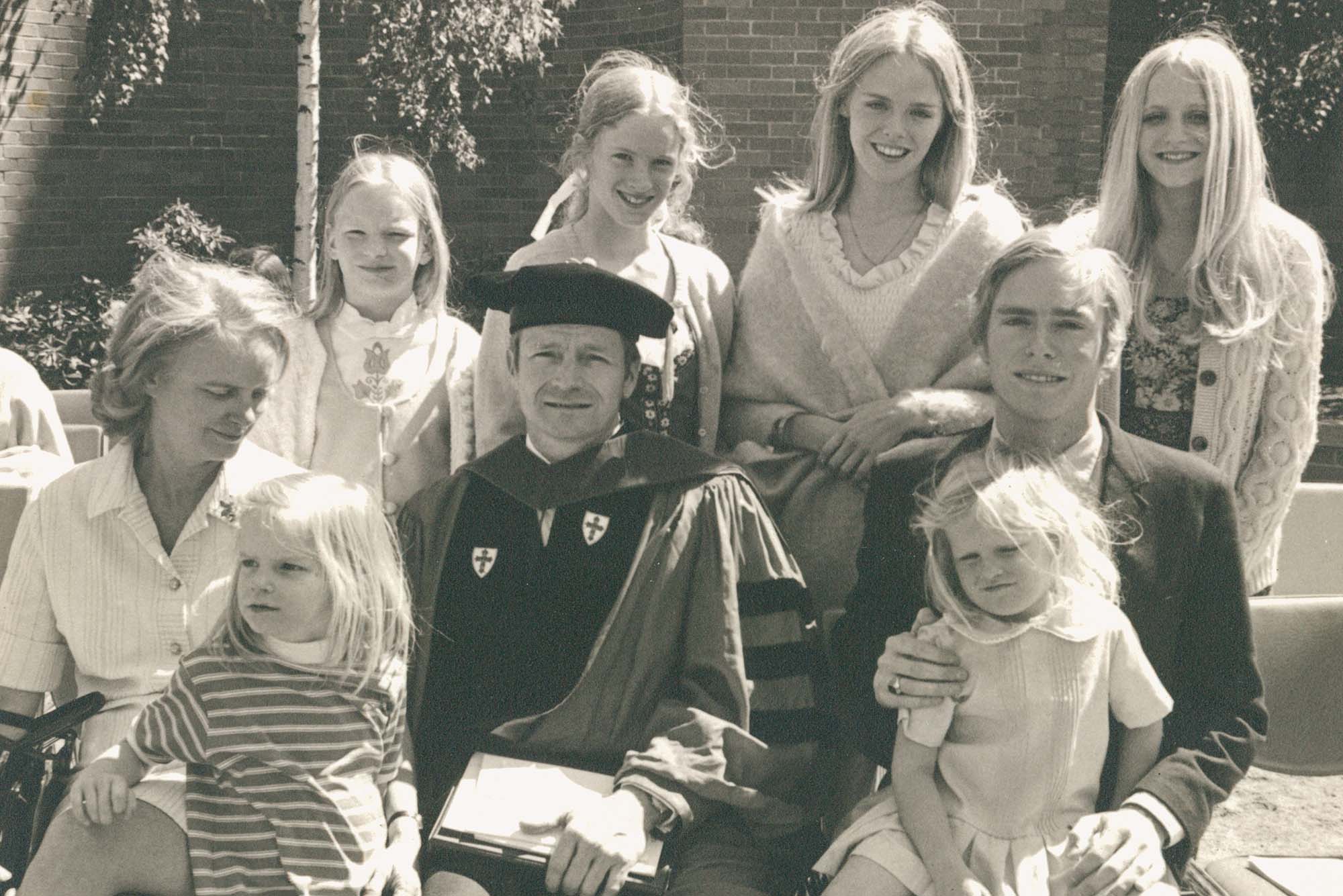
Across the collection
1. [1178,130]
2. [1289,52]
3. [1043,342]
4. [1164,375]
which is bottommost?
[1164,375]

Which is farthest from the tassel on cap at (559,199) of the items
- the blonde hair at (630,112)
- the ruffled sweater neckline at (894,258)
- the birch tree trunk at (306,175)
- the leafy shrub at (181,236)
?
the leafy shrub at (181,236)

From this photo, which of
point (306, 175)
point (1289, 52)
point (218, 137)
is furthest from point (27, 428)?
point (1289, 52)

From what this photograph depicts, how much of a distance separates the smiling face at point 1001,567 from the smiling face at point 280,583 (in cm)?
114

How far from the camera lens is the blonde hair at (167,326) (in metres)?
3.06

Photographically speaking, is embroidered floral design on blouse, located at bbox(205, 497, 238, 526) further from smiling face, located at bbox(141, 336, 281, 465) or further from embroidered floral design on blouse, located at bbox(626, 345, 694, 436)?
embroidered floral design on blouse, located at bbox(626, 345, 694, 436)

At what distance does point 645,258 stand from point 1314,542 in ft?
6.28

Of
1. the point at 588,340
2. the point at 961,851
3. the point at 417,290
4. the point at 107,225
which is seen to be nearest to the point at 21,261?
the point at 107,225

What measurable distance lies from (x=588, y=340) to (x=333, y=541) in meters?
0.70

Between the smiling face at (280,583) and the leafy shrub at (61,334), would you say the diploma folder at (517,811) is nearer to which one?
the smiling face at (280,583)

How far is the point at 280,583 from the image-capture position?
8.80 ft

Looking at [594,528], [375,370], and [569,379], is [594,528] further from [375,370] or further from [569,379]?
[375,370]

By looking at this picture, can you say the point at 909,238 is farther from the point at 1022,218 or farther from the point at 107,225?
the point at 107,225

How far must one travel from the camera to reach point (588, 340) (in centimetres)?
308

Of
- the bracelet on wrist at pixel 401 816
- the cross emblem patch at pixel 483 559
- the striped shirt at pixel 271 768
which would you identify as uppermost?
the cross emblem patch at pixel 483 559
